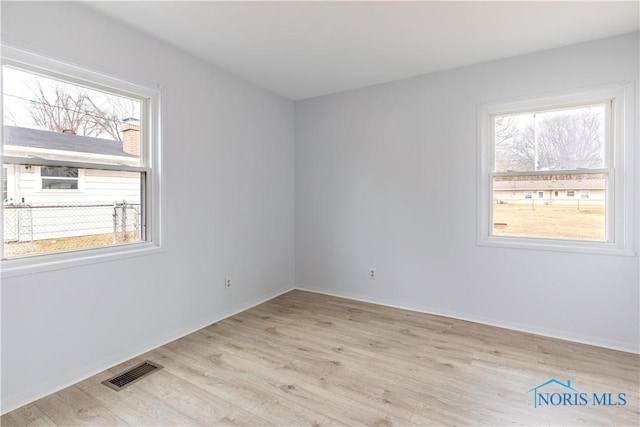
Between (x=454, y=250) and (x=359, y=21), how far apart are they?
2398mm

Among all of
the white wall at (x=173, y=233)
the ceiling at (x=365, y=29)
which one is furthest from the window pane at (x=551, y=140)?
the white wall at (x=173, y=233)

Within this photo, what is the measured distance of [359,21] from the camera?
2459mm

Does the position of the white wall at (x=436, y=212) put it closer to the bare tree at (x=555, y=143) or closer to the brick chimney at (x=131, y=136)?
the bare tree at (x=555, y=143)

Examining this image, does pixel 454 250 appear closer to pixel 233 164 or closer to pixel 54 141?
pixel 233 164

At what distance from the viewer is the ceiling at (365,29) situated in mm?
2277

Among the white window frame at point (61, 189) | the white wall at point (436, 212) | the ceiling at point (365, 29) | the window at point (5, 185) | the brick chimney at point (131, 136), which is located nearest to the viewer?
the window at point (5, 185)

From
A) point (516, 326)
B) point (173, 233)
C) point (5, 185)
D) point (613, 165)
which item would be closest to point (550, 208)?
point (613, 165)

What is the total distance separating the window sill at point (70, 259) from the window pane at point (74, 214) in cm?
6

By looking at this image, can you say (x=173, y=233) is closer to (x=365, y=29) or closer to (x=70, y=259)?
(x=70, y=259)

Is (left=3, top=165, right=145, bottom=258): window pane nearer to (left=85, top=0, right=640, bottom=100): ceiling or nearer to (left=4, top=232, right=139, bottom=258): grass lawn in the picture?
(left=4, top=232, right=139, bottom=258): grass lawn

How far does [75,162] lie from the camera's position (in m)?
2.29

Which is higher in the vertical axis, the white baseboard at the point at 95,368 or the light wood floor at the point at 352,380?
the white baseboard at the point at 95,368

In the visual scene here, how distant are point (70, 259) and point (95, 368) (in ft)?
2.70

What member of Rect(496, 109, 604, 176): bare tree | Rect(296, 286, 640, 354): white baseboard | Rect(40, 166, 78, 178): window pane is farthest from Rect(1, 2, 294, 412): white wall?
Rect(496, 109, 604, 176): bare tree
